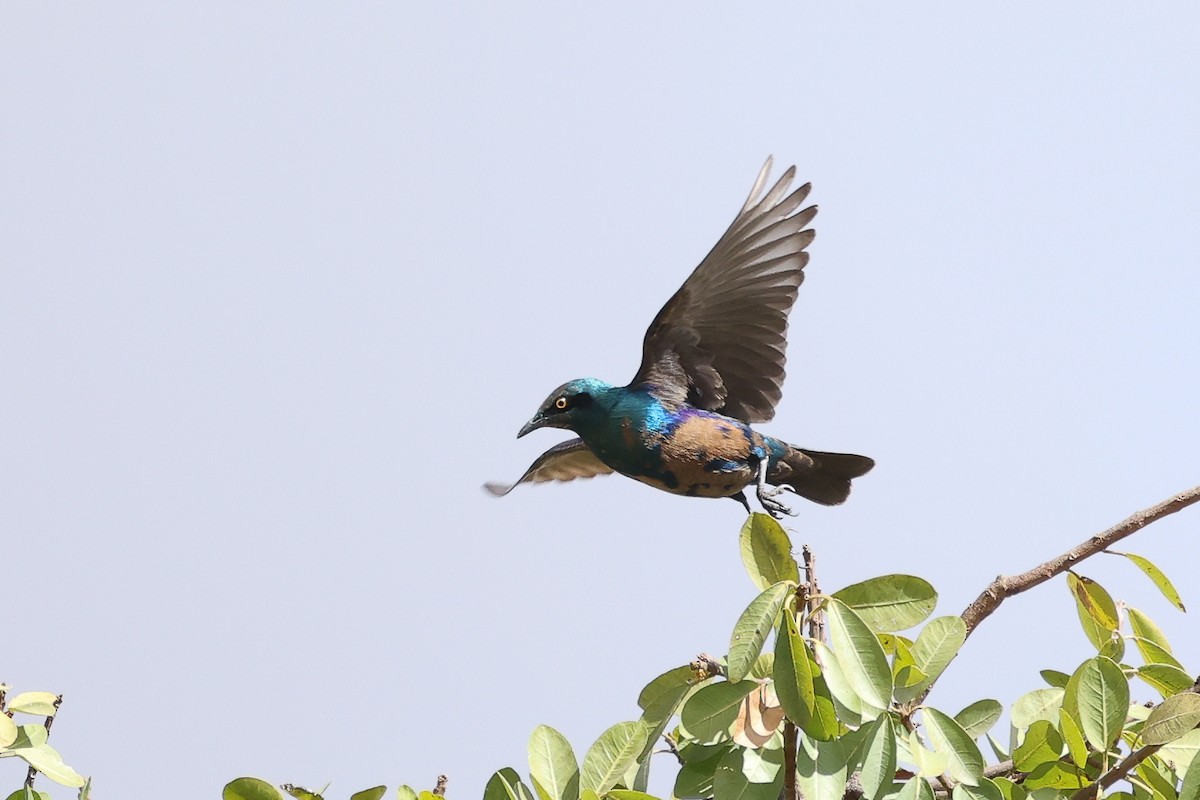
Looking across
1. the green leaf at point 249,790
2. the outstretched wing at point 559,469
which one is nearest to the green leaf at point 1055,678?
the green leaf at point 249,790

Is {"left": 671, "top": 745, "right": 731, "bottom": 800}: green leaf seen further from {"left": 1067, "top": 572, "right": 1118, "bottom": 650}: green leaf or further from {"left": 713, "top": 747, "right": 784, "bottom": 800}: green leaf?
{"left": 1067, "top": 572, "right": 1118, "bottom": 650}: green leaf

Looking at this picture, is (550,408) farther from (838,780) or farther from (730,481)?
(838,780)

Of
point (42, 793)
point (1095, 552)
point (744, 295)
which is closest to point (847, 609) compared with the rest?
point (1095, 552)

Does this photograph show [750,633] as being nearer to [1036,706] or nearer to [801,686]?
[801,686]

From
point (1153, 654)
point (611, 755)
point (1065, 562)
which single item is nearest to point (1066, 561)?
point (1065, 562)

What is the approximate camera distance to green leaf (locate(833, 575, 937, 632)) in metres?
2.14

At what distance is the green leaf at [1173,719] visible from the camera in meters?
2.15

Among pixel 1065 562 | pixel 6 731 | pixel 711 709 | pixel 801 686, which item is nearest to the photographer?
pixel 801 686

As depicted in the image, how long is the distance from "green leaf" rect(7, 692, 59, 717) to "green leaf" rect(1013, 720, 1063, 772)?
1821mm

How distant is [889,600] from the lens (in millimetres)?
2145

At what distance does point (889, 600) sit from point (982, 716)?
0.30m

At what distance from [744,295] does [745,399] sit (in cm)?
40

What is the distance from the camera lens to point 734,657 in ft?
6.57

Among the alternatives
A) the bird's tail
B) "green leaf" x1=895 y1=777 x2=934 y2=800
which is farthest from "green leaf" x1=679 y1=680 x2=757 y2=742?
the bird's tail
